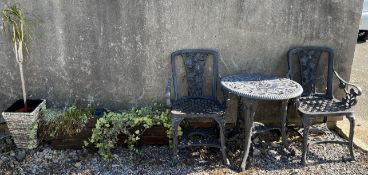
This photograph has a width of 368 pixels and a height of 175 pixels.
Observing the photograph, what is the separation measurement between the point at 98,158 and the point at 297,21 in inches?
111

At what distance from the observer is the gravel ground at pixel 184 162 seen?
12.7 ft

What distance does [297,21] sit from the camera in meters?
4.20

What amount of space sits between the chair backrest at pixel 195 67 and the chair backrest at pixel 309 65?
911 mm

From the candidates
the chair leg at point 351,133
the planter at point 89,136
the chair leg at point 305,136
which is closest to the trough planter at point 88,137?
the planter at point 89,136

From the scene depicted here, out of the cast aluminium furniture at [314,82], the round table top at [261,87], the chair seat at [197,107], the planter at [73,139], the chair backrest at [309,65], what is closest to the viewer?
the round table top at [261,87]

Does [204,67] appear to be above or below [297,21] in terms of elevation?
below

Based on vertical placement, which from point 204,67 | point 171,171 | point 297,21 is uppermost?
point 297,21

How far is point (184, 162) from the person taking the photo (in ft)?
13.2

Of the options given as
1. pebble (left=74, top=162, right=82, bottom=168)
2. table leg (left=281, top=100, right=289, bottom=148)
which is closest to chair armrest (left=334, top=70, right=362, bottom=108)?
table leg (left=281, top=100, right=289, bottom=148)

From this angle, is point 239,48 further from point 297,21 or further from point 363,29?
point 363,29

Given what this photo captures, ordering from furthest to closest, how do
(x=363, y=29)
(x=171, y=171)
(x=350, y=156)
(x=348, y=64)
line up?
(x=363, y=29)
(x=348, y=64)
(x=350, y=156)
(x=171, y=171)

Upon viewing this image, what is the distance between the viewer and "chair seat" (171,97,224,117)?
3.80m

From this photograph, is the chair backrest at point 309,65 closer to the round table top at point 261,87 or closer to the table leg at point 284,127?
the round table top at point 261,87

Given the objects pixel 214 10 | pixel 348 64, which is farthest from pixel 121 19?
pixel 348 64
